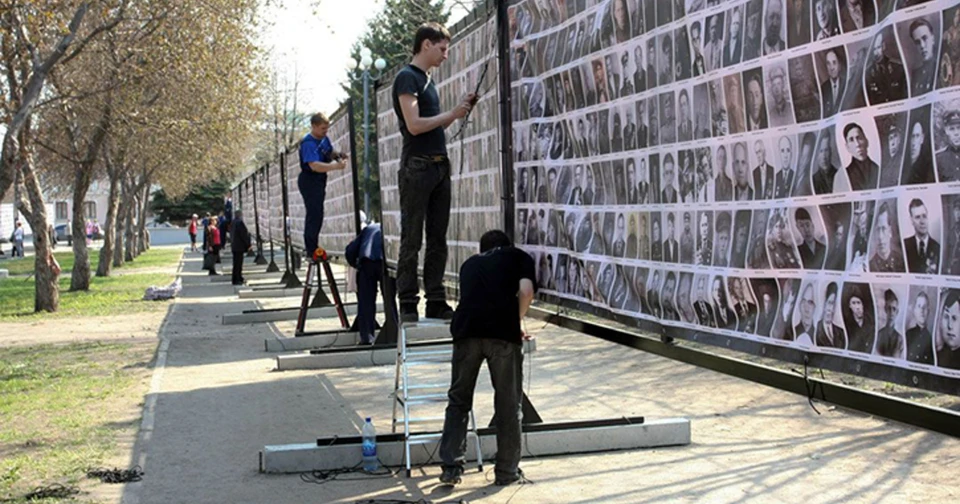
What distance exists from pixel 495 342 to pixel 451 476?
943mm

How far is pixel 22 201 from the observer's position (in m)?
29.5

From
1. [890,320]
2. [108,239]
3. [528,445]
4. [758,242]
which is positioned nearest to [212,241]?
[108,239]

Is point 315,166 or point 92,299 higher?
point 315,166

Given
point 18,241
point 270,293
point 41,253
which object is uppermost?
point 41,253

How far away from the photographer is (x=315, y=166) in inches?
630

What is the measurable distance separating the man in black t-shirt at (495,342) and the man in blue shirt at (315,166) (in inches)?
297

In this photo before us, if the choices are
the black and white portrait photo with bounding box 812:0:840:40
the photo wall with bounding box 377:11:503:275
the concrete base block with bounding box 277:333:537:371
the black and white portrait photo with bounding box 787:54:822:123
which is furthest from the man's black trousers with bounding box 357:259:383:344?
the black and white portrait photo with bounding box 812:0:840:40

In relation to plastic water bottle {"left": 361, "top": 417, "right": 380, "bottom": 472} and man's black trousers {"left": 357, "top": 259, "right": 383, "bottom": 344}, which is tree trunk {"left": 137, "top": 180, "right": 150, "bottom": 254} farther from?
plastic water bottle {"left": 361, "top": 417, "right": 380, "bottom": 472}

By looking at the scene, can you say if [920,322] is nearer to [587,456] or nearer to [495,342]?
[495,342]

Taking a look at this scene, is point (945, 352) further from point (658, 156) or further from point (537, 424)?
point (537, 424)

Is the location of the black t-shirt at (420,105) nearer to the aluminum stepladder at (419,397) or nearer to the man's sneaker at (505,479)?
the aluminum stepladder at (419,397)

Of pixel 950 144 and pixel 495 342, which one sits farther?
pixel 495 342

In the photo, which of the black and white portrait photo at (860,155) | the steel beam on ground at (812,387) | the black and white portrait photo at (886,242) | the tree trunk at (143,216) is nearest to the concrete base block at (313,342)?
the steel beam on ground at (812,387)

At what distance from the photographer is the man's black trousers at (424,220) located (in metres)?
9.26
